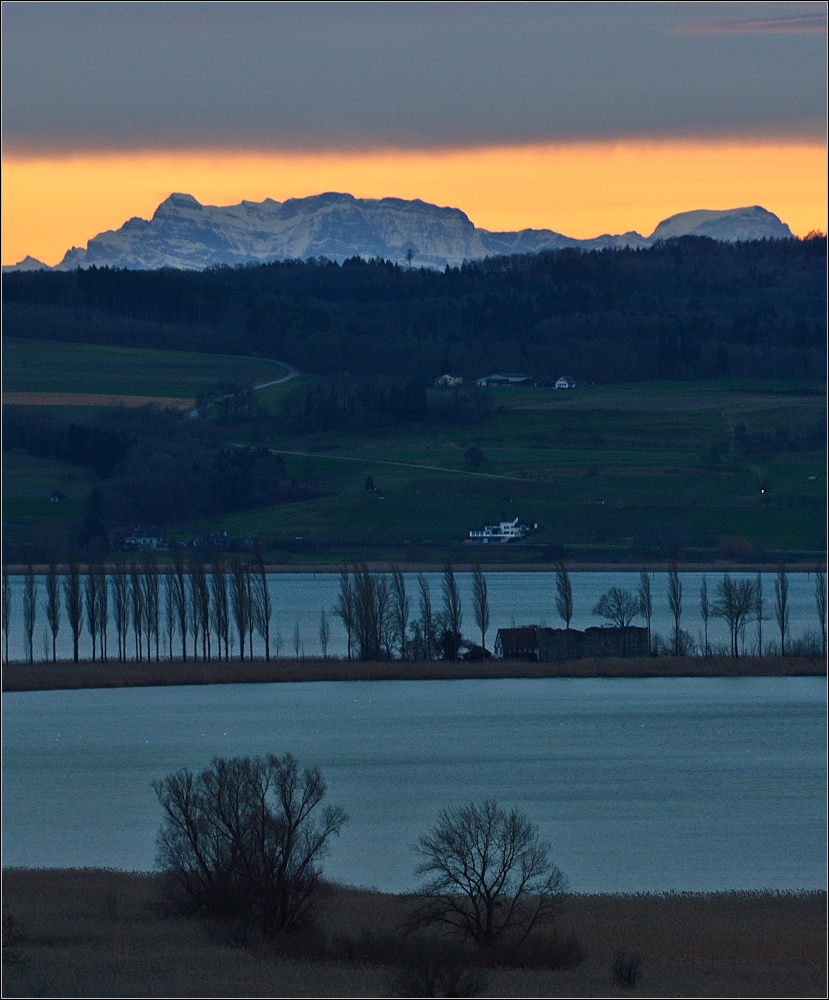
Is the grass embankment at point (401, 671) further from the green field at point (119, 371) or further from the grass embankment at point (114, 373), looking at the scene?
the green field at point (119, 371)

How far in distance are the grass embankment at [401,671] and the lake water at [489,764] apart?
55 cm

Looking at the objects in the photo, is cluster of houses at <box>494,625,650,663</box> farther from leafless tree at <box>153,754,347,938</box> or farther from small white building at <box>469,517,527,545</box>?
small white building at <box>469,517,527,545</box>

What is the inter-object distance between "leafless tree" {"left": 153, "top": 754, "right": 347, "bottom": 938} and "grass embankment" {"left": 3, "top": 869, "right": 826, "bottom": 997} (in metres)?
0.50

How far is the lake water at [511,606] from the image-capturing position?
6800cm

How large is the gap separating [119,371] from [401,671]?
311 ft

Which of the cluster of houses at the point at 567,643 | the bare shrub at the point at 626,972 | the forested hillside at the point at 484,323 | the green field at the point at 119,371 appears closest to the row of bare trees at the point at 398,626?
the cluster of houses at the point at 567,643

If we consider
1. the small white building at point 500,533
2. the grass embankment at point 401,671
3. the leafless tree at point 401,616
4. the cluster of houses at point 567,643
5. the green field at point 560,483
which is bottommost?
the grass embankment at point 401,671

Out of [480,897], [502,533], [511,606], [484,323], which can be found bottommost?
Result: [480,897]

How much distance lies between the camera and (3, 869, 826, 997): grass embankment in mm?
17469

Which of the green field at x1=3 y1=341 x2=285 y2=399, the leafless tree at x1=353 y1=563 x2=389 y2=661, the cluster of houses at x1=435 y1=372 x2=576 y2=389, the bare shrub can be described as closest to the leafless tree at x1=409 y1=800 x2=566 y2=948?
the bare shrub

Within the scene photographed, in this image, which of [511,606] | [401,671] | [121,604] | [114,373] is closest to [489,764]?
[401,671]

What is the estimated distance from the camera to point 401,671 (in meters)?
54.4

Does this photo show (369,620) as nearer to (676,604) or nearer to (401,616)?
(401,616)

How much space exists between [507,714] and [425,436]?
82.3 meters
